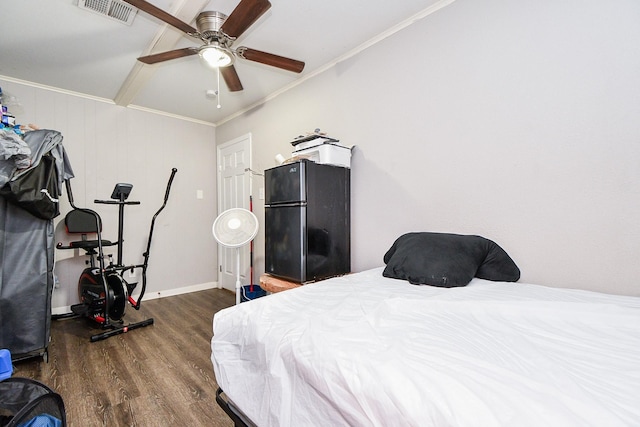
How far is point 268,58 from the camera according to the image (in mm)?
2008

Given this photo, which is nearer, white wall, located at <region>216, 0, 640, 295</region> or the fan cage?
white wall, located at <region>216, 0, 640, 295</region>

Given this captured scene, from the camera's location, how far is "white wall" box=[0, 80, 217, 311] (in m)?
3.08

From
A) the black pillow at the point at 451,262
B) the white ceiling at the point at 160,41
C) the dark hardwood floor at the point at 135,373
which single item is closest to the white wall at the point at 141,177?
the white ceiling at the point at 160,41

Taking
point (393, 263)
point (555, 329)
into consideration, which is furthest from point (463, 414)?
point (393, 263)

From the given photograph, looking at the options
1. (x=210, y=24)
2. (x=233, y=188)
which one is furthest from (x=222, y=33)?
(x=233, y=188)

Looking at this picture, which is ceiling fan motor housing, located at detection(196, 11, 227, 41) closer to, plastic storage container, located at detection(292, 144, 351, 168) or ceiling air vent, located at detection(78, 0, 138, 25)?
ceiling air vent, located at detection(78, 0, 138, 25)

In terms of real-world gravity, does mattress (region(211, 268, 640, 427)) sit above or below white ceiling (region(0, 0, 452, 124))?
below

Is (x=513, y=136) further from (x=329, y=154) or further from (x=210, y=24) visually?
(x=210, y=24)

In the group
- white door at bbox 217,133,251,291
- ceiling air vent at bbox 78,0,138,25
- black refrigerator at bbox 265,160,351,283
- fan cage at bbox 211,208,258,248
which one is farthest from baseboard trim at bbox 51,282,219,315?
ceiling air vent at bbox 78,0,138,25

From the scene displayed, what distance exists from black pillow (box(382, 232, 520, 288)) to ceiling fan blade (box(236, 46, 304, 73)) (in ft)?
5.11

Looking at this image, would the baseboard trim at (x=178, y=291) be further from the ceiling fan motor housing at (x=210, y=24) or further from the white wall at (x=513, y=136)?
the ceiling fan motor housing at (x=210, y=24)

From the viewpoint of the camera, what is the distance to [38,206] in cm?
201

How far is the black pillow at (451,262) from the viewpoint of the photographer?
56.5 inches

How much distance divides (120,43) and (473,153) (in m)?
2.85
